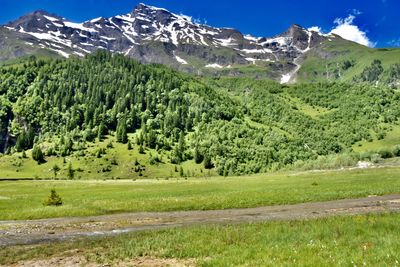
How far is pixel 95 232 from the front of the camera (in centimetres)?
3831

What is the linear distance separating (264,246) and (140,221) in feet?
83.6

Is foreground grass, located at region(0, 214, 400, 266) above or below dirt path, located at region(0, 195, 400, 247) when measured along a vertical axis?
above

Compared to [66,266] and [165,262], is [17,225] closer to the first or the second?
[66,266]

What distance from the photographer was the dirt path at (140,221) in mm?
37453

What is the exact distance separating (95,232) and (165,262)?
1787cm

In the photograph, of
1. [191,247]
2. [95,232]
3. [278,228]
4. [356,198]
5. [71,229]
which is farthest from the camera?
[356,198]

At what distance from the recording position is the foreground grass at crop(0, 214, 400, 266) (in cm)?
1953

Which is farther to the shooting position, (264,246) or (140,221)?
(140,221)

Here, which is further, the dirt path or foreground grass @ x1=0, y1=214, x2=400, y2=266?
the dirt path

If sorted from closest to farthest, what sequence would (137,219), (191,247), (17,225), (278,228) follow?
(191,247), (278,228), (17,225), (137,219)

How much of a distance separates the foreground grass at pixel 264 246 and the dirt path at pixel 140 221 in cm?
714

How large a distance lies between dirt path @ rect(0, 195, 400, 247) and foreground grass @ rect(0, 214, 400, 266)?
7143 mm

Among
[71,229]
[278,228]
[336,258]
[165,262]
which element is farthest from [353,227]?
[71,229]

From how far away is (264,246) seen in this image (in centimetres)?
2347
